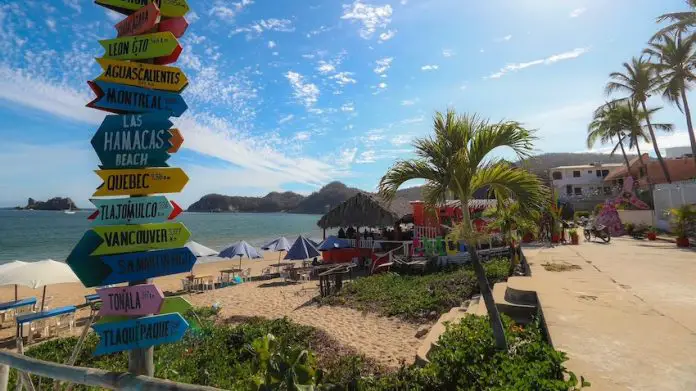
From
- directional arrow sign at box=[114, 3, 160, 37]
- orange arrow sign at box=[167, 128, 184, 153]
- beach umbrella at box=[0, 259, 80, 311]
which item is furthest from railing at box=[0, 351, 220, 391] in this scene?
beach umbrella at box=[0, 259, 80, 311]

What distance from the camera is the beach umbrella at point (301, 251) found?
18.8 metres

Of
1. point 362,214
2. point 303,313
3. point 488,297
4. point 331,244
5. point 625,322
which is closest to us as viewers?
point 488,297

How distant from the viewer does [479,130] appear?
4523 mm

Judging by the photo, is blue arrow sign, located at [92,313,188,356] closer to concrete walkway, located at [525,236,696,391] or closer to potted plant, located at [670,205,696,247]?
concrete walkway, located at [525,236,696,391]

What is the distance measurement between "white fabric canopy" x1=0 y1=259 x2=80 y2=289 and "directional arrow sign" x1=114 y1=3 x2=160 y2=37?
31.8ft

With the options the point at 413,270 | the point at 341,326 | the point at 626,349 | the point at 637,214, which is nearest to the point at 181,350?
the point at 341,326

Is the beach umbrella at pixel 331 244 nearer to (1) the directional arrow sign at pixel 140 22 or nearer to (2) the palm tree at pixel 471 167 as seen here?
(2) the palm tree at pixel 471 167

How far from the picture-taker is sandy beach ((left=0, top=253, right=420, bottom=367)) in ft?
25.5

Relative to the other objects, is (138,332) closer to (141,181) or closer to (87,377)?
(87,377)

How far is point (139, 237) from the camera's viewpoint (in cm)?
257

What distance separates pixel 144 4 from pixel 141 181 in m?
1.43

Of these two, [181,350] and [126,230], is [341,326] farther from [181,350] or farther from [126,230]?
[126,230]

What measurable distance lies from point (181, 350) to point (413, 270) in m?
10.7

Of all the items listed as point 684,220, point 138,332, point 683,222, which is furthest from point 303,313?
point 684,220
